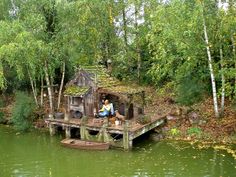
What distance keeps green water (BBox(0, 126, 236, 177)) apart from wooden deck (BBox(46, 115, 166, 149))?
2.51ft

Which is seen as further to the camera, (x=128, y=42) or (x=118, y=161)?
(x=128, y=42)

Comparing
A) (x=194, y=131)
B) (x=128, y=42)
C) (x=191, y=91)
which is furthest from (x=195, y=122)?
(x=128, y=42)

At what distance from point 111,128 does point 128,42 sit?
11.5 meters

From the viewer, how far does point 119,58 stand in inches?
1222

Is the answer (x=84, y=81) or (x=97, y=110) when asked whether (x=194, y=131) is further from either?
(x=84, y=81)

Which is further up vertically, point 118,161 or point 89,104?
point 89,104

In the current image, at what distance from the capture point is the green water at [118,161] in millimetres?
17547

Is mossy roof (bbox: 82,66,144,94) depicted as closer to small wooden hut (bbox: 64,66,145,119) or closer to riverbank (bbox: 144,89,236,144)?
small wooden hut (bbox: 64,66,145,119)

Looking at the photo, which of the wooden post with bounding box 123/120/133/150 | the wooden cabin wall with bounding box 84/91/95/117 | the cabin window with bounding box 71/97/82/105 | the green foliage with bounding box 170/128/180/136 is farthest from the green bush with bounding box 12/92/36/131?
the green foliage with bounding box 170/128/180/136

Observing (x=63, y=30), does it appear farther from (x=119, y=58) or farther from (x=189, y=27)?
(x=189, y=27)

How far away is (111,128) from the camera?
21.4 m

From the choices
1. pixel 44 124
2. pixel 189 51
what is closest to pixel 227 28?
pixel 189 51

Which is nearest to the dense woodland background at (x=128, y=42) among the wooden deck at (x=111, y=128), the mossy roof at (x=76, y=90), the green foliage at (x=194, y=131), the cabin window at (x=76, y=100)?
the green foliage at (x=194, y=131)

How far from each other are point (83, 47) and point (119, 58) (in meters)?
4.01
